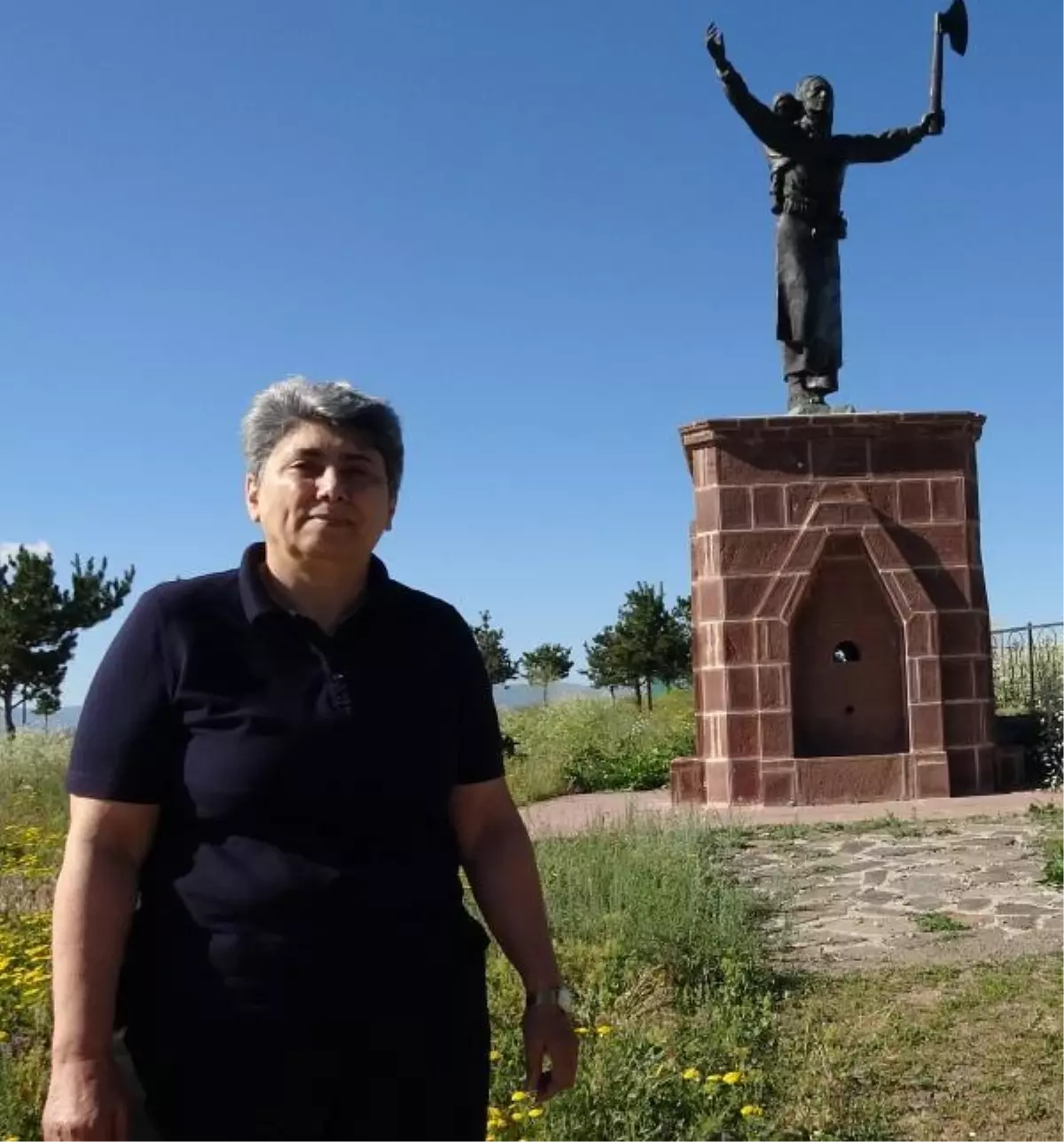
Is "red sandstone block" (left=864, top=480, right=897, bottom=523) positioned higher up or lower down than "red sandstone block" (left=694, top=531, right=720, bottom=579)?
higher up

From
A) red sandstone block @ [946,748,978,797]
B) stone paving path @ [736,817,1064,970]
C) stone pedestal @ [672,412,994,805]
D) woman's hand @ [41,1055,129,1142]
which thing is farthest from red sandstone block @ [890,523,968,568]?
woman's hand @ [41,1055,129,1142]

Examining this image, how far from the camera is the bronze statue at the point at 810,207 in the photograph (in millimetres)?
11234

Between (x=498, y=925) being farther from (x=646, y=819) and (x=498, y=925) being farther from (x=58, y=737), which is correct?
(x=58, y=737)

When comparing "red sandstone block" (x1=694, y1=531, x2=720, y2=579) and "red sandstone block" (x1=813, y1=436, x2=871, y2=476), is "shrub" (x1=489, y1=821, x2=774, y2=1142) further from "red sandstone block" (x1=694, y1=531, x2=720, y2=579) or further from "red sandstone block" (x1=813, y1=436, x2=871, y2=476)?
"red sandstone block" (x1=813, y1=436, x2=871, y2=476)

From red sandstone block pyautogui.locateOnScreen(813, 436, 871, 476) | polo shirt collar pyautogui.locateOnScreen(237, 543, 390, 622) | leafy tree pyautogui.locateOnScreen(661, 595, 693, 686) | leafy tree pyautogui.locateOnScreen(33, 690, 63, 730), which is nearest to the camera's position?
polo shirt collar pyautogui.locateOnScreen(237, 543, 390, 622)

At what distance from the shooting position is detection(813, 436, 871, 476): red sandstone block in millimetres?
10672

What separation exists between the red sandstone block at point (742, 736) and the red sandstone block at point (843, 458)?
2.14 metres

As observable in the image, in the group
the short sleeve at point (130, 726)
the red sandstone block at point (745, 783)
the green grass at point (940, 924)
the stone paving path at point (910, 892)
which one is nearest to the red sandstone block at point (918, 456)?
the red sandstone block at point (745, 783)

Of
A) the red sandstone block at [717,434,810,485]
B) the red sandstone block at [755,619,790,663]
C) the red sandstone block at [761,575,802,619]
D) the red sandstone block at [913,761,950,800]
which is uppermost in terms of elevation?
the red sandstone block at [717,434,810,485]

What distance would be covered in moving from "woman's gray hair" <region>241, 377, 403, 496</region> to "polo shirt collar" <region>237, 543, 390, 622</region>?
0.49 feet

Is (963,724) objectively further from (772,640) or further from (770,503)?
(770,503)

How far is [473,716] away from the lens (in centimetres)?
221

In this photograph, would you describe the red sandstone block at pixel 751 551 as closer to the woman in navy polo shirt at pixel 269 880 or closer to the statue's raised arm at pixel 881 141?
the statue's raised arm at pixel 881 141

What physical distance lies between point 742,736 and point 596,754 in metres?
3.25
